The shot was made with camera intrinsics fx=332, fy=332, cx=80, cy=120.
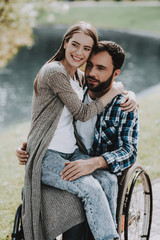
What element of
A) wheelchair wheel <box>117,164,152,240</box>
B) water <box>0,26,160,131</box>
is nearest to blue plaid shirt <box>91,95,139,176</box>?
wheelchair wheel <box>117,164,152,240</box>

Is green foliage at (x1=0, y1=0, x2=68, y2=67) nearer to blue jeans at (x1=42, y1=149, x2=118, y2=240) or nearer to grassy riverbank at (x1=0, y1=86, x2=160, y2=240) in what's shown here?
grassy riverbank at (x1=0, y1=86, x2=160, y2=240)

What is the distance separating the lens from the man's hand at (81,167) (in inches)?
97.7

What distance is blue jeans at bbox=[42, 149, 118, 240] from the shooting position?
240 centimetres

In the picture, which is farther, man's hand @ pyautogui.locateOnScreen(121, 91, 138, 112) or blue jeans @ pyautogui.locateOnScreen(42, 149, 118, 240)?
man's hand @ pyautogui.locateOnScreen(121, 91, 138, 112)

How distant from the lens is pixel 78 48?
2744 mm

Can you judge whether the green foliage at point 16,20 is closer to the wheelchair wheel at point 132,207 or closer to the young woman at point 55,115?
the young woman at point 55,115

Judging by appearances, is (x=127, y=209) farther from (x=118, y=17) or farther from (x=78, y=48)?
(x=118, y=17)

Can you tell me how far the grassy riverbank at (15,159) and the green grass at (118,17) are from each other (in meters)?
26.8

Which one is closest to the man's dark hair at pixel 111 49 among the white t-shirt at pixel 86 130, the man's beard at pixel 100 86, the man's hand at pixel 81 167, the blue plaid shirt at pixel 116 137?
the man's beard at pixel 100 86

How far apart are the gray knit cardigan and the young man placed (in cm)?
17

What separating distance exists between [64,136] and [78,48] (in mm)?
737

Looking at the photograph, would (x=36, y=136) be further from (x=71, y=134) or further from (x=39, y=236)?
(x=39, y=236)

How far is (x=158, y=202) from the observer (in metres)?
4.20

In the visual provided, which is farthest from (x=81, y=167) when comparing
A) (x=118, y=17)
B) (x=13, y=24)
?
(x=118, y=17)
